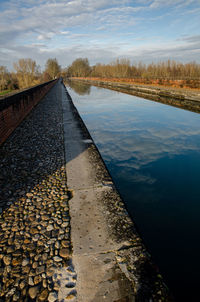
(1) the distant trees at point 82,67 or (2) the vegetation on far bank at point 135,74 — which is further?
(1) the distant trees at point 82,67

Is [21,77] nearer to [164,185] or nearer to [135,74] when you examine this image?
[135,74]

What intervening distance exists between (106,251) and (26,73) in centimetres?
4876

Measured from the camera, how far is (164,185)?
467cm

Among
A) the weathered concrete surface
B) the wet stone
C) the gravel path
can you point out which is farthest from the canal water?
the wet stone

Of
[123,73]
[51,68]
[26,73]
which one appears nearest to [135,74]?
[123,73]

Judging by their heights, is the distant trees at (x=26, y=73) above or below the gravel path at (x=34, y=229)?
above

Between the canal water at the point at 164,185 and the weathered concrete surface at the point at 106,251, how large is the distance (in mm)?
724

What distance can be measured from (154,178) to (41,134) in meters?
4.26

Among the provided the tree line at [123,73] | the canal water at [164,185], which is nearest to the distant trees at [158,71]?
the tree line at [123,73]

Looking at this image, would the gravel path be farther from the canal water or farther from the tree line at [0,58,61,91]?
the tree line at [0,58,61,91]

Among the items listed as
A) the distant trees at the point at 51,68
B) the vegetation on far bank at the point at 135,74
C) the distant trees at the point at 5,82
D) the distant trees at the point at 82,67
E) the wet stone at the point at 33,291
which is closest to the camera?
the wet stone at the point at 33,291

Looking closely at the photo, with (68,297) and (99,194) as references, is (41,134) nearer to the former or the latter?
(99,194)

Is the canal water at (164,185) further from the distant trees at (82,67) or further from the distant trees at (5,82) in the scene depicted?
the distant trees at (82,67)

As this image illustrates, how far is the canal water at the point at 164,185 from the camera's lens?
2723 mm
